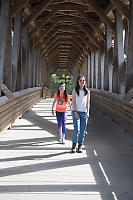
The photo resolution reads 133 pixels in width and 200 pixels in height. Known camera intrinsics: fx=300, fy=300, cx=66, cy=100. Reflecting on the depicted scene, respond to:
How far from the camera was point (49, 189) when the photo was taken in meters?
3.15

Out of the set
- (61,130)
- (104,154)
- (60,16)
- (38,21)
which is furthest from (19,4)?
(60,16)

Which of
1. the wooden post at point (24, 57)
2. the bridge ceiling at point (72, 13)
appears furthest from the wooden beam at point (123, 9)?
the wooden post at point (24, 57)

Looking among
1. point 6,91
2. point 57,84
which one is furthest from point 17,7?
point 57,84

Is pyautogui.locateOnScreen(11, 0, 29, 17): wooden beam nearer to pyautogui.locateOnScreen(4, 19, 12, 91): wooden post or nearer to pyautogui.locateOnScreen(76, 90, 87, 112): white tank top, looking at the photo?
pyautogui.locateOnScreen(4, 19, 12, 91): wooden post

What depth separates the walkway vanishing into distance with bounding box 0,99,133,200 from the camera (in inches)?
121

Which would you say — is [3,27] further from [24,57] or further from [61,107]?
[24,57]

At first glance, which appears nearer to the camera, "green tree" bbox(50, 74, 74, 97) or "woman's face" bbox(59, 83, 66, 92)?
"woman's face" bbox(59, 83, 66, 92)

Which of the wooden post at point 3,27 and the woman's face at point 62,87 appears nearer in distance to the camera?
the woman's face at point 62,87

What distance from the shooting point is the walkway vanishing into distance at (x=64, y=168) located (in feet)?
10.1

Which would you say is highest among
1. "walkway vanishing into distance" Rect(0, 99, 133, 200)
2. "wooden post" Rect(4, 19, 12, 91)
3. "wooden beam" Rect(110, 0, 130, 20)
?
"wooden beam" Rect(110, 0, 130, 20)

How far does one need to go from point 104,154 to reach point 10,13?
433cm

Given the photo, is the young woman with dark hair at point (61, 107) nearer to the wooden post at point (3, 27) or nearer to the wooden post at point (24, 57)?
the wooden post at point (3, 27)

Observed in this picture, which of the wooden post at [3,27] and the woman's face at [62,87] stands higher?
the wooden post at [3,27]

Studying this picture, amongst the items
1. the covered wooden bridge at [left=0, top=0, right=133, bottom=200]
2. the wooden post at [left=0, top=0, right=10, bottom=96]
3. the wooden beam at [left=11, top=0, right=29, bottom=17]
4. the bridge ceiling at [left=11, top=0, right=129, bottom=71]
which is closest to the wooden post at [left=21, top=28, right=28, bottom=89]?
the covered wooden bridge at [left=0, top=0, right=133, bottom=200]
